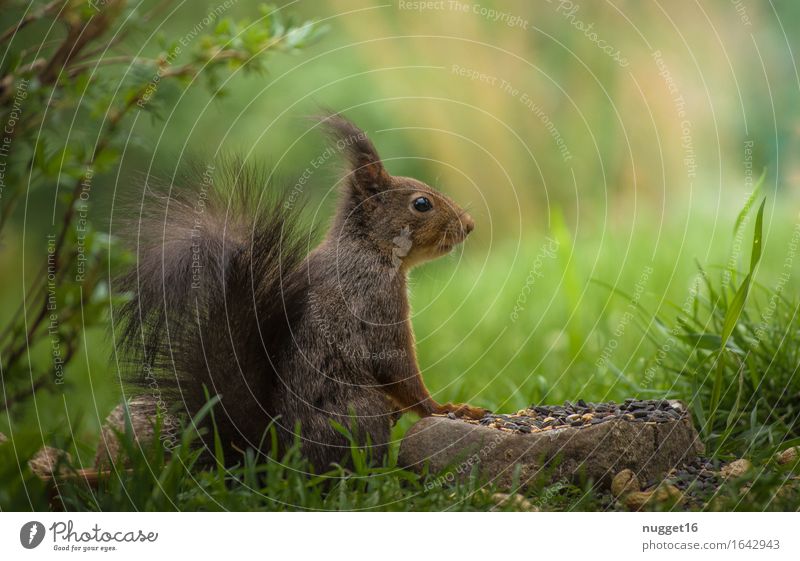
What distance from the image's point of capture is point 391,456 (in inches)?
99.2

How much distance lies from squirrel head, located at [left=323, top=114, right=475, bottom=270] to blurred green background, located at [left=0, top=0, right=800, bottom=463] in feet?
0.29

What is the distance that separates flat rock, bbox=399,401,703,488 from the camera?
236cm

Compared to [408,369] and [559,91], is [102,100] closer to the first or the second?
[408,369]

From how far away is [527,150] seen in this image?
4.21 meters

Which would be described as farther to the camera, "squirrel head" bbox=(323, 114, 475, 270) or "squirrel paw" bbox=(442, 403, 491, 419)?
"squirrel head" bbox=(323, 114, 475, 270)

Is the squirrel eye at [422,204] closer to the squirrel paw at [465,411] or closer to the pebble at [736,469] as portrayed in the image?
the squirrel paw at [465,411]

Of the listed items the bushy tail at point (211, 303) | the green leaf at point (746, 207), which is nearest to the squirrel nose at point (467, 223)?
the bushy tail at point (211, 303)

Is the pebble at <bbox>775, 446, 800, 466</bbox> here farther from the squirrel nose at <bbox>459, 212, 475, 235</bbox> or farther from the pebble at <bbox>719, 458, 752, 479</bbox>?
the squirrel nose at <bbox>459, 212, 475, 235</bbox>

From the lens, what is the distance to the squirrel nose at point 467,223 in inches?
112

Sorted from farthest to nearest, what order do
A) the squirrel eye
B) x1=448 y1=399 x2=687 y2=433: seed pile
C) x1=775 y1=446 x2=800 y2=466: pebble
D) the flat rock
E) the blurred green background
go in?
the blurred green background < the squirrel eye < x1=775 y1=446 x2=800 y2=466: pebble < x1=448 y1=399 x2=687 y2=433: seed pile < the flat rock

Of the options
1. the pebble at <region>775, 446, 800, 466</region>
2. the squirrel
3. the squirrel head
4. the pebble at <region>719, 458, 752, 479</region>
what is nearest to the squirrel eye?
the squirrel head

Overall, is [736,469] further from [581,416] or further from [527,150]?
[527,150]

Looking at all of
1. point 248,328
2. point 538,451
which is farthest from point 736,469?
point 248,328

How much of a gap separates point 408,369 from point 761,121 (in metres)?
1.75
